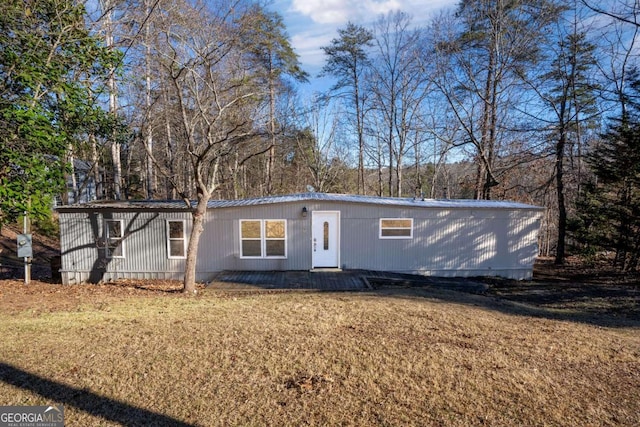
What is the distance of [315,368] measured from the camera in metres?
3.96

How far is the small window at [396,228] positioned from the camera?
1191cm

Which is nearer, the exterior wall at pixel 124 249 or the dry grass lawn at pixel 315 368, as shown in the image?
the dry grass lawn at pixel 315 368

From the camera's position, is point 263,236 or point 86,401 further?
point 263,236

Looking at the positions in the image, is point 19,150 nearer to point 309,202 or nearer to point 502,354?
point 309,202

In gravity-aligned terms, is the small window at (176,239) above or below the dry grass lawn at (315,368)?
above

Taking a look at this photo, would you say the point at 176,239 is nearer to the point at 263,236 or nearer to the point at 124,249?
the point at 124,249

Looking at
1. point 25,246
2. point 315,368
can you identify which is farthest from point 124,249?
point 315,368

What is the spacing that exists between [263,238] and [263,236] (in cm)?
7

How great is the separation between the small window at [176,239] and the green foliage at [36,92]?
4.22 meters

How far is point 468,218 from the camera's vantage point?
1209 centimetres

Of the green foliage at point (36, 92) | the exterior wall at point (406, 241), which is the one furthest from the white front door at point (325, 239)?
the green foliage at point (36, 92)

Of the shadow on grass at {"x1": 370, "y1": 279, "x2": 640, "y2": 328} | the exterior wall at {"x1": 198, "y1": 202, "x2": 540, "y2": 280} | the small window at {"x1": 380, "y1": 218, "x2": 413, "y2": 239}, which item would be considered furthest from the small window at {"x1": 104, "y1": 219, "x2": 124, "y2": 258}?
the small window at {"x1": 380, "y1": 218, "x2": 413, "y2": 239}

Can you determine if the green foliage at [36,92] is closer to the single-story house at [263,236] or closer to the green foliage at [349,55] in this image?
the single-story house at [263,236]
